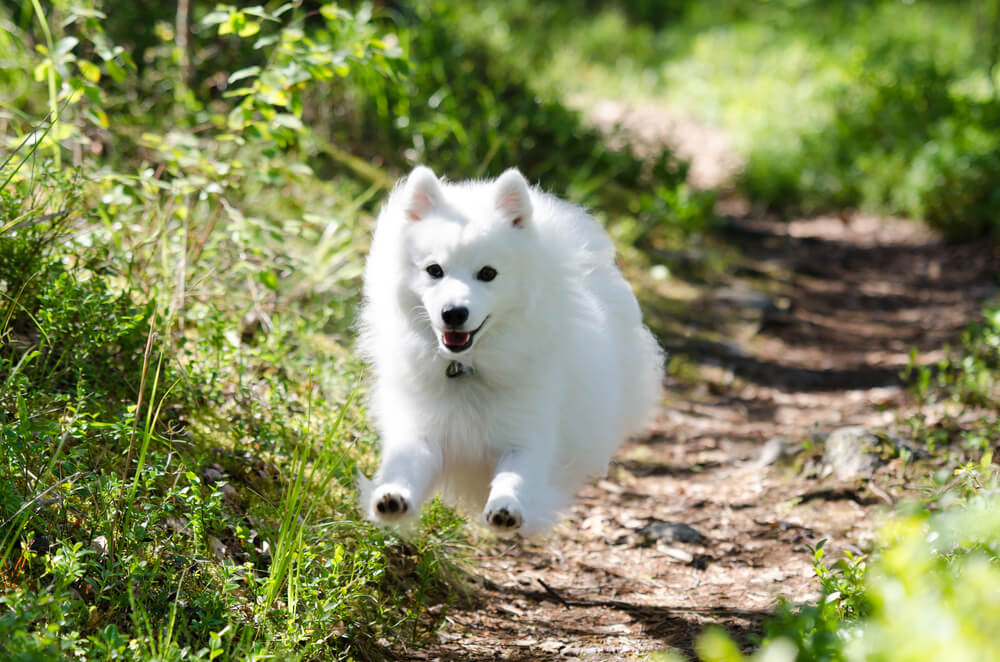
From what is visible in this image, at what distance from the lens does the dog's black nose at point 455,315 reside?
116 inches

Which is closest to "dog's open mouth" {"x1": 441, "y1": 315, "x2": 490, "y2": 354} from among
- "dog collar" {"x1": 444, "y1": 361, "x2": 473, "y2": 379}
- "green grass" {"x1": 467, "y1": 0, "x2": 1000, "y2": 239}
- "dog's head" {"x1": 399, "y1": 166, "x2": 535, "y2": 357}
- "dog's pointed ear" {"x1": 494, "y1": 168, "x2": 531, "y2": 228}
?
"dog's head" {"x1": 399, "y1": 166, "x2": 535, "y2": 357}

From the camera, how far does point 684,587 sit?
3.77 metres

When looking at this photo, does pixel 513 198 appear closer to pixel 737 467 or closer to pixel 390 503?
pixel 390 503

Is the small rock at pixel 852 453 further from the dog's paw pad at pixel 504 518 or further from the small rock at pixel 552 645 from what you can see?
the dog's paw pad at pixel 504 518

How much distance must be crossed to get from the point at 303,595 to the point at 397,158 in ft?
16.9

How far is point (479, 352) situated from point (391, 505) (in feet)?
2.28

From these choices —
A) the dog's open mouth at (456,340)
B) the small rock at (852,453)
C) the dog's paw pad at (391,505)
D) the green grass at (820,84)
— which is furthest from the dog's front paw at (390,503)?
the green grass at (820,84)

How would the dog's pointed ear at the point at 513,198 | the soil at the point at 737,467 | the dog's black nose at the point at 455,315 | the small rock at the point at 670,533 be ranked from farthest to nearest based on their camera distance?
the small rock at the point at 670,533 < the soil at the point at 737,467 < the dog's pointed ear at the point at 513,198 < the dog's black nose at the point at 455,315

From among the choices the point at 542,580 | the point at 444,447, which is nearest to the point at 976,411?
the point at 542,580

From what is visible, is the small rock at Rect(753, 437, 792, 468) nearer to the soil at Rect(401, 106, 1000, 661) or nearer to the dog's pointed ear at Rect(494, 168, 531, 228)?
the soil at Rect(401, 106, 1000, 661)

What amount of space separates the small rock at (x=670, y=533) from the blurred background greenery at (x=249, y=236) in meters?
0.93

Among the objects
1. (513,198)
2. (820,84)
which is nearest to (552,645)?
(513,198)

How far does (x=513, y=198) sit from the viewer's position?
324 cm

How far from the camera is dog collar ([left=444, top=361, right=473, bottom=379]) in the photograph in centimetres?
330
